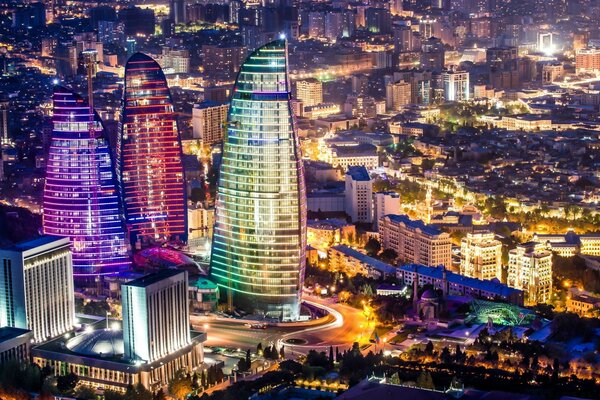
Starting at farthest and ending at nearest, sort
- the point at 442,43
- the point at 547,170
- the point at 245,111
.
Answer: the point at 442,43 < the point at 547,170 < the point at 245,111

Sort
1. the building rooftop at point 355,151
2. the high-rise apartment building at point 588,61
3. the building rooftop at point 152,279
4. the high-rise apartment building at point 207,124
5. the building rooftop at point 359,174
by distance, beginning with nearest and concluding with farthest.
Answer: the building rooftop at point 152,279, the building rooftop at point 359,174, the building rooftop at point 355,151, the high-rise apartment building at point 207,124, the high-rise apartment building at point 588,61

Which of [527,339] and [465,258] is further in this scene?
[465,258]

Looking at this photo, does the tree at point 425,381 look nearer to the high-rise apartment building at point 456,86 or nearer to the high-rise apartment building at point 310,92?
the high-rise apartment building at point 310,92

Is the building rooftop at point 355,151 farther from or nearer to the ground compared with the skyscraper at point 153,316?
farther from the ground

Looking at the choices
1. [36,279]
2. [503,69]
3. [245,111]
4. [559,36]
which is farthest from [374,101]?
[36,279]

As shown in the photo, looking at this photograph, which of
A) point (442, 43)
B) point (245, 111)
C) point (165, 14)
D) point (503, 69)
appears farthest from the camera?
point (165, 14)

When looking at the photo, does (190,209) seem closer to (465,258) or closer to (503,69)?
(465,258)

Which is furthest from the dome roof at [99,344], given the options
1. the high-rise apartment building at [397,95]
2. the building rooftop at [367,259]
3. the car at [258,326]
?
the high-rise apartment building at [397,95]
